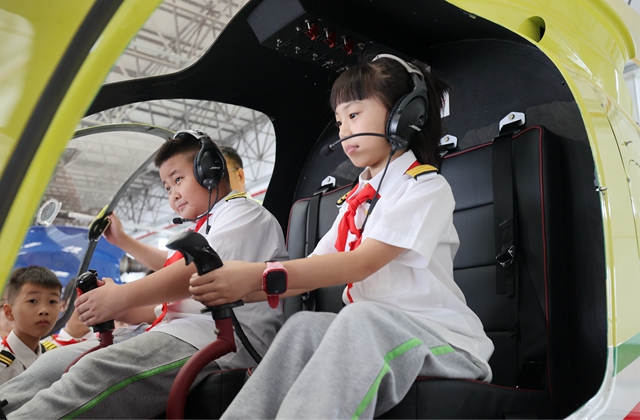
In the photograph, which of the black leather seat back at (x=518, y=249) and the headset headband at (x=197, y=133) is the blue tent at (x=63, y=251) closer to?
the headset headband at (x=197, y=133)

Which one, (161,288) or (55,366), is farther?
(55,366)

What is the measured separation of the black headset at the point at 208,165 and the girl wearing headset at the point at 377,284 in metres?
0.35

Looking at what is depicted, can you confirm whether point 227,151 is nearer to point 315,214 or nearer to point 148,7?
point 315,214

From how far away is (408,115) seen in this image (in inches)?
47.9

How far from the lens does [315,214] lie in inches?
77.7

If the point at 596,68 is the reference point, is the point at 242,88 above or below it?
above

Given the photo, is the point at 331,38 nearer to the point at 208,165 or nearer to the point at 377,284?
the point at 208,165

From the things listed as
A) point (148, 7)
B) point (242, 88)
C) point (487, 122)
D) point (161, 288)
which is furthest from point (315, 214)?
point (148, 7)

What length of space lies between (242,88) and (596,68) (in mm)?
1144

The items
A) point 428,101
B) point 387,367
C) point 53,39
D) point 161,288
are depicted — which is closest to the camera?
point 53,39

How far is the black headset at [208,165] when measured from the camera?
146cm

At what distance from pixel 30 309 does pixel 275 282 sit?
4.74ft

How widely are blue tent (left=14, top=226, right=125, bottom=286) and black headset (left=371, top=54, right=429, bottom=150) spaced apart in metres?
1.10

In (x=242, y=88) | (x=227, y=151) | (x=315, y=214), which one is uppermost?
(x=242, y=88)
